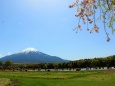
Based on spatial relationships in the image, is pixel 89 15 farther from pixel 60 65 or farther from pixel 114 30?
pixel 60 65

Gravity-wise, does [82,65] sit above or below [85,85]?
above

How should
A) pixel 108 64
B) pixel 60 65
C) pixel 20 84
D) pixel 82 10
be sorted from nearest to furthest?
pixel 82 10 → pixel 20 84 → pixel 108 64 → pixel 60 65

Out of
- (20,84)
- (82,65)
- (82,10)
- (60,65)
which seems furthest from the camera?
(60,65)

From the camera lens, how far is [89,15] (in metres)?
8.83

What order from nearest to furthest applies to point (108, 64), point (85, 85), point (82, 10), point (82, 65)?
point (82, 10), point (85, 85), point (108, 64), point (82, 65)

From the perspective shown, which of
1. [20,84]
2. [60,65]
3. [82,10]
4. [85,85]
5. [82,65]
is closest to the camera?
[82,10]

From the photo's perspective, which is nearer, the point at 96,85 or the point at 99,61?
the point at 96,85

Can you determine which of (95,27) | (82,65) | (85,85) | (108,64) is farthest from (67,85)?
(82,65)

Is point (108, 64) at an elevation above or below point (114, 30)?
above

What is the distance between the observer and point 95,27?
899 centimetres

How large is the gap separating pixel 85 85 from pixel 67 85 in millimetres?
2911

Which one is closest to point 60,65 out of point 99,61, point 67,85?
point 99,61

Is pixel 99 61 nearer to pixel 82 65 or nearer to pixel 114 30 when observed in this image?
pixel 82 65

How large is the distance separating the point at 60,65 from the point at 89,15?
548ft
